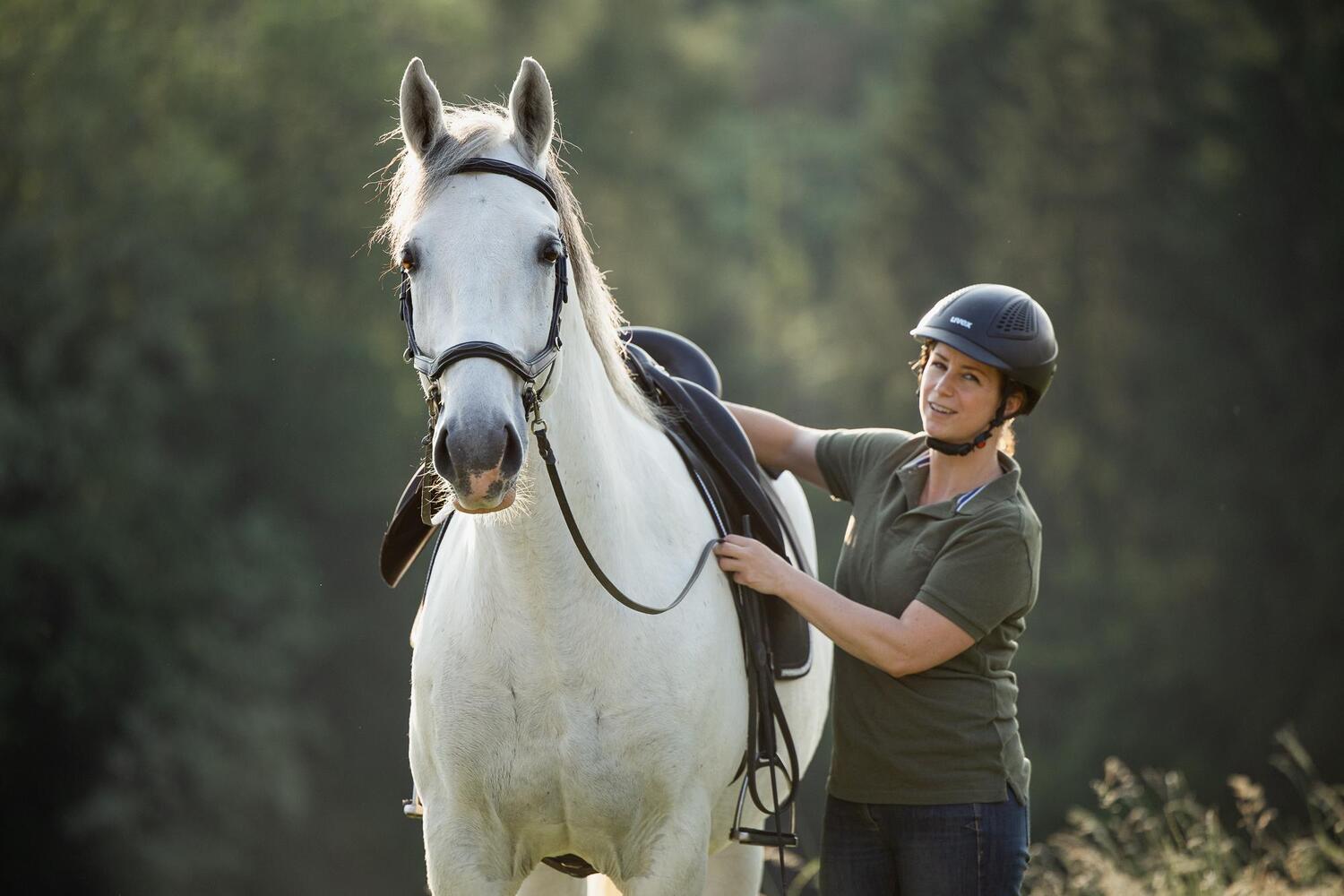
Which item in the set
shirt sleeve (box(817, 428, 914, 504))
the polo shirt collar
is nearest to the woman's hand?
Answer: the polo shirt collar

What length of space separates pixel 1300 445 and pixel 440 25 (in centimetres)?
1535

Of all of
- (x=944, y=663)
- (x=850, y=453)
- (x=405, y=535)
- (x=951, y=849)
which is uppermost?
(x=850, y=453)

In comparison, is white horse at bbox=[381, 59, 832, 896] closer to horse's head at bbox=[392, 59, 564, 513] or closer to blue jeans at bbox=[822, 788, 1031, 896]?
horse's head at bbox=[392, 59, 564, 513]

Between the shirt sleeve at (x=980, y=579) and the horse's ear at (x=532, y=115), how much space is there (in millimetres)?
1343

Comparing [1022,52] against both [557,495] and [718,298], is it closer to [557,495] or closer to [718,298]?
[718,298]

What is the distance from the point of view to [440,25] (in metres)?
24.8

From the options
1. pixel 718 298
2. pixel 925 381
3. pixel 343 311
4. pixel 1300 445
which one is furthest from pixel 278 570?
pixel 925 381

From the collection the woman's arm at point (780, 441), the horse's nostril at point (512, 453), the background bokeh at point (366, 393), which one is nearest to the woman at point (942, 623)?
the woman's arm at point (780, 441)

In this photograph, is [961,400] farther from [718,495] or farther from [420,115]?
[420,115]

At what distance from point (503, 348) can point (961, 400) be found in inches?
54.6

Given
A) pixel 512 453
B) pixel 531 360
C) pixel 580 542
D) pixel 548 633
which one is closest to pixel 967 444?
pixel 580 542

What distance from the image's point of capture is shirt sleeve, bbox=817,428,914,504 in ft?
13.1

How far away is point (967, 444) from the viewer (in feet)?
11.8

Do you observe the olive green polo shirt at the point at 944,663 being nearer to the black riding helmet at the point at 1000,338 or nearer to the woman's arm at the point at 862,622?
the woman's arm at the point at 862,622
